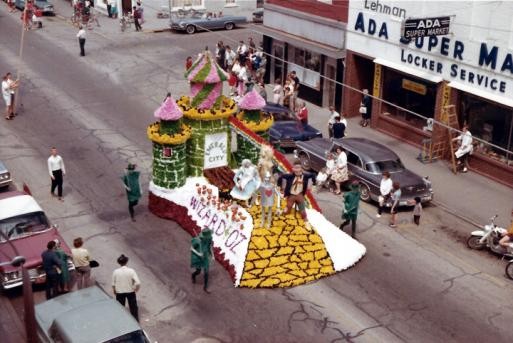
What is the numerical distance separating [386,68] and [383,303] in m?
13.5

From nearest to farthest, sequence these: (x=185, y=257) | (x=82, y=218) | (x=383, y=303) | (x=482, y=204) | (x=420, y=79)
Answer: (x=383, y=303) < (x=185, y=257) < (x=82, y=218) < (x=482, y=204) < (x=420, y=79)

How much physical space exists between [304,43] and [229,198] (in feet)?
42.1

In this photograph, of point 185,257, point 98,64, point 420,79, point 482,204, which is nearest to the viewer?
point 185,257

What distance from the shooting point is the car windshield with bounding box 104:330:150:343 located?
13328 millimetres

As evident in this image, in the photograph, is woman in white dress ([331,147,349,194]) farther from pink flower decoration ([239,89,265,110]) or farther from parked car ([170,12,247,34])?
parked car ([170,12,247,34])

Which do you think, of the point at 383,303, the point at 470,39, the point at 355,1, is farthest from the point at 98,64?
the point at 383,303

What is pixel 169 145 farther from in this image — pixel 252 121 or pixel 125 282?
pixel 125 282

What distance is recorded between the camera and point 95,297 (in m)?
14.9

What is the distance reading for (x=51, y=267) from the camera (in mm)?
16297

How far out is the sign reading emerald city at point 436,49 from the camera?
78.0ft

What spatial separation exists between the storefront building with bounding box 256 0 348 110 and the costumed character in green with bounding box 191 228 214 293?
45.6 ft

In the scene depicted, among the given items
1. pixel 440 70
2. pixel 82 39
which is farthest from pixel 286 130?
pixel 82 39

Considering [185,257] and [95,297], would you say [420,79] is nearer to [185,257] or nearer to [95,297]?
[185,257]

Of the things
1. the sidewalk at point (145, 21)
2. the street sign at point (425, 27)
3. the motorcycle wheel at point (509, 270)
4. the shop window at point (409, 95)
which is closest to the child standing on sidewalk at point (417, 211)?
the motorcycle wheel at point (509, 270)
